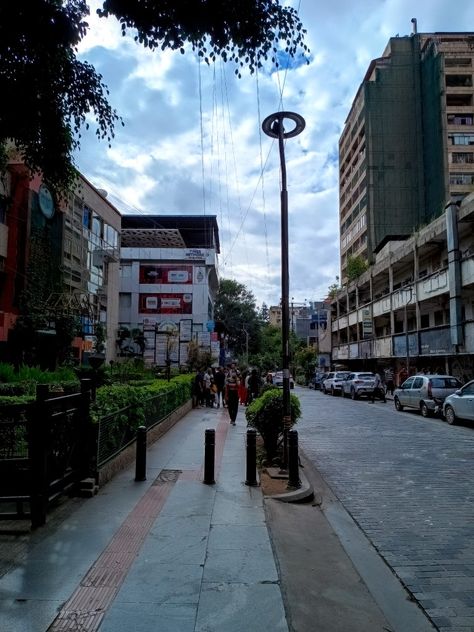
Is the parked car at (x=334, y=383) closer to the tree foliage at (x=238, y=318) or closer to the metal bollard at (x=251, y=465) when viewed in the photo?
the metal bollard at (x=251, y=465)

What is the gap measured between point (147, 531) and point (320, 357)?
2290 inches

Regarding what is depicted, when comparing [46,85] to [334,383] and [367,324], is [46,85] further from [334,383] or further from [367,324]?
[367,324]

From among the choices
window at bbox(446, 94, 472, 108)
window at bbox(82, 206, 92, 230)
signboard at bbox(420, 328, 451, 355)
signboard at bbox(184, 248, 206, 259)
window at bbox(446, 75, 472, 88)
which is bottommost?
signboard at bbox(420, 328, 451, 355)

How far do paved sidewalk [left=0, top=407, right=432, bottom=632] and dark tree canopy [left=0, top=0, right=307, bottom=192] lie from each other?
16.3 ft

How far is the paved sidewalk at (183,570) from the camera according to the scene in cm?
357

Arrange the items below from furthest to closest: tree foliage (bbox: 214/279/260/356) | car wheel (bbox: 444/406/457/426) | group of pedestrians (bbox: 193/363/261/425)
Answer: tree foliage (bbox: 214/279/260/356), group of pedestrians (bbox: 193/363/261/425), car wheel (bbox: 444/406/457/426)

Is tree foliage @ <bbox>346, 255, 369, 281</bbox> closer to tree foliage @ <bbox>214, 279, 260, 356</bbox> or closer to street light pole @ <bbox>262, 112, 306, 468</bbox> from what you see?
tree foliage @ <bbox>214, 279, 260, 356</bbox>

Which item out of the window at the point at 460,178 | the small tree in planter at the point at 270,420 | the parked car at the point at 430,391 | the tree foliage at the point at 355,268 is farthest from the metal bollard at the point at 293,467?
the window at the point at 460,178

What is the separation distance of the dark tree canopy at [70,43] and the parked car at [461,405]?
13.4 metres

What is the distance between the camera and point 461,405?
16188mm

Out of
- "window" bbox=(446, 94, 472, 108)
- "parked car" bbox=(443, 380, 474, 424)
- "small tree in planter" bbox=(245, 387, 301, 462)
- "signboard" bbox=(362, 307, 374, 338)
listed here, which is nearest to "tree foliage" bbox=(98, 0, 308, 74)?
"small tree in planter" bbox=(245, 387, 301, 462)

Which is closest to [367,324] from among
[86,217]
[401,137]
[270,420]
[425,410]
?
[425,410]

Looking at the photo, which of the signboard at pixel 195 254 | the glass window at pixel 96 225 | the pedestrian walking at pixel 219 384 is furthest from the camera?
the signboard at pixel 195 254

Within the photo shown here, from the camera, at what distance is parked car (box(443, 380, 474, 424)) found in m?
15.7
